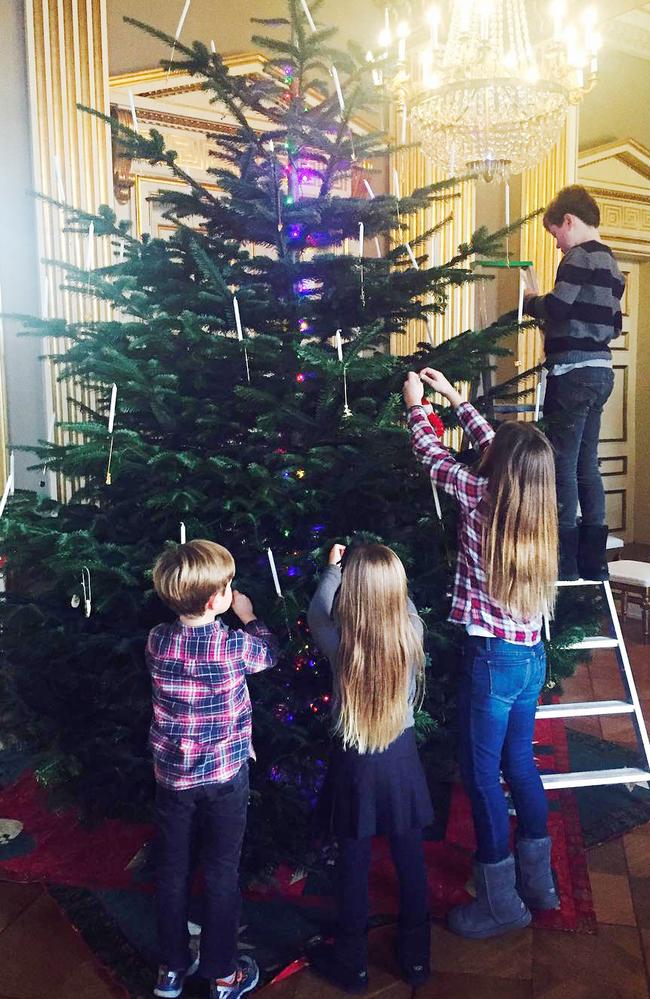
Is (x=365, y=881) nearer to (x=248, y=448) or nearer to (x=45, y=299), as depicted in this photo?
(x=248, y=448)

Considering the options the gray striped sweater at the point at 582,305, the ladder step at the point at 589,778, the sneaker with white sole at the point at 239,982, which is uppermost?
the gray striped sweater at the point at 582,305

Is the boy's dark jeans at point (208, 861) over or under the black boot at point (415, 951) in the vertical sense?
over

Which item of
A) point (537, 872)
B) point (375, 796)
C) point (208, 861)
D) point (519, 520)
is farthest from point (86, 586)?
point (537, 872)

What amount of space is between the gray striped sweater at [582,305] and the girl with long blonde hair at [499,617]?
66 centimetres

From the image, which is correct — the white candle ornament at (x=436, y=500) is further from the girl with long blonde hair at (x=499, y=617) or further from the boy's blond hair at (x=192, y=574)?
the boy's blond hair at (x=192, y=574)

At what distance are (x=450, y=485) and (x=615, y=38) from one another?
5.73 m

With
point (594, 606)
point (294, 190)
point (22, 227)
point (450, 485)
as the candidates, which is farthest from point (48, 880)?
point (22, 227)

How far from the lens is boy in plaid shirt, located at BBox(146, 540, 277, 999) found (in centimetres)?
183

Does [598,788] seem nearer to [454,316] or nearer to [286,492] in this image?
[286,492]

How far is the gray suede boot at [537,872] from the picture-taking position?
225 centimetres

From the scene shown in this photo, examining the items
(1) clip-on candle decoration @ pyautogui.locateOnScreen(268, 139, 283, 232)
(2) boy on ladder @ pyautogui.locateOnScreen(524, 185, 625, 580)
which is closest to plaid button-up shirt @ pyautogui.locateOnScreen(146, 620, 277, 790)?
(1) clip-on candle decoration @ pyautogui.locateOnScreen(268, 139, 283, 232)

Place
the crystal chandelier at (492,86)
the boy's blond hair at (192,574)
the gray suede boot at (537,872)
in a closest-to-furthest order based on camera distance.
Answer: the boy's blond hair at (192,574) < the gray suede boot at (537,872) < the crystal chandelier at (492,86)

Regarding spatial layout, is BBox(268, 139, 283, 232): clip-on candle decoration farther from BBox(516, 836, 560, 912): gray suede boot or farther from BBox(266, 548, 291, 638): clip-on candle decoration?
BBox(516, 836, 560, 912): gray suede boot

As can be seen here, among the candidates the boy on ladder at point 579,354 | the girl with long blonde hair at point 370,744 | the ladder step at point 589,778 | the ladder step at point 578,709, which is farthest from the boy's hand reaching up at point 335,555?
the ladder step at point 589,778
